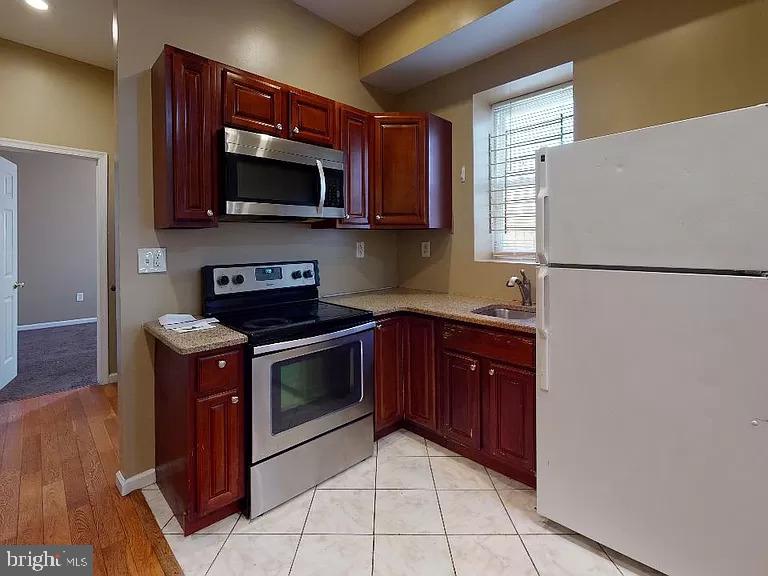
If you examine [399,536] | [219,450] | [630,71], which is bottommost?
[399,536]

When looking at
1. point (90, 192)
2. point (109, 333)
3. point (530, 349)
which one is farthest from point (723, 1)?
point (90, 192)

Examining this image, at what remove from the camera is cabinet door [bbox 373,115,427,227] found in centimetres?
287

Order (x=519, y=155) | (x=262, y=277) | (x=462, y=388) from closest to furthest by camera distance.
→ (x=462, y=388) → (x=262, y=277) → (x=519, y=155)

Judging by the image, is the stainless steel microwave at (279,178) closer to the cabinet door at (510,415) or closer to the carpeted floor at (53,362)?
the cabinet door at (510,415)

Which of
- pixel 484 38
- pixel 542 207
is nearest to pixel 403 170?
pixel 484 38

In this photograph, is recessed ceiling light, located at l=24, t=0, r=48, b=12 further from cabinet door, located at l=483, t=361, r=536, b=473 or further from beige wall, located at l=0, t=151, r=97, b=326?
cabinet door, located at l=483, t=361, r=536, b=473

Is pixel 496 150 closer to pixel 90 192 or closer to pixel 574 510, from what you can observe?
pixel 574 510

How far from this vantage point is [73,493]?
2113 millimetres

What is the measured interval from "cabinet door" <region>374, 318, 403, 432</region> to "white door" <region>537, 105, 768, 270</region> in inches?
43.9

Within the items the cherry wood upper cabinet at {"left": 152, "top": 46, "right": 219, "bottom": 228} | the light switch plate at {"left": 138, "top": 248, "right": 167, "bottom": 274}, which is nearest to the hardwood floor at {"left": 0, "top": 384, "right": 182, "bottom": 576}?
the light switch plate at {"left": 138, "top": 248, "right": 167, "bottom": 274}

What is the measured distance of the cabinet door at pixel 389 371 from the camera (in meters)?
2.55

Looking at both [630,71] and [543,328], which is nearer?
[543,328]

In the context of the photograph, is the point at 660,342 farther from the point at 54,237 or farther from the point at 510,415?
the point at 54,237

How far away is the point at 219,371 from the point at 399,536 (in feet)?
3.50
